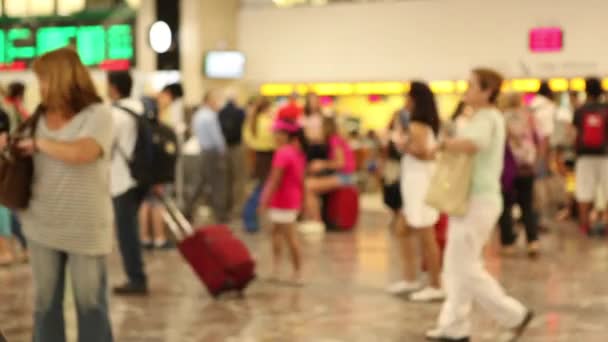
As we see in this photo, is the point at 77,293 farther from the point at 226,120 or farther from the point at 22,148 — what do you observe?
the point at 226,120

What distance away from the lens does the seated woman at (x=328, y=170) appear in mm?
13820

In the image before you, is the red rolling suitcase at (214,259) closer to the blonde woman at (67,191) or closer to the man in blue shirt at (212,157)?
the blonde woman at (67,191)

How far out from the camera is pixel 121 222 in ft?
28.3

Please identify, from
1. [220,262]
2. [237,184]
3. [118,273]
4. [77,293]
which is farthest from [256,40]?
[77,293]

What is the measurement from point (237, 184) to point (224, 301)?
6.91 meters

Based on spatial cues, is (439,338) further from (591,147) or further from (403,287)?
(591,147)

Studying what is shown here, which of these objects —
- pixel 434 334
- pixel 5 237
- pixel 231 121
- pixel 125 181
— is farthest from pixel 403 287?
pixel 231 121

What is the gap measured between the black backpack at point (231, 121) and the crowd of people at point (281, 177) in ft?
0.08

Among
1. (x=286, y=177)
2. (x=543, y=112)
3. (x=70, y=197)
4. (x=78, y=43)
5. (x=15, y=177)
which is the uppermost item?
(x=78, y=43)

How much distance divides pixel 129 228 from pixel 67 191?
3.73 m

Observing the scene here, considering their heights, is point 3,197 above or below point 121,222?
above

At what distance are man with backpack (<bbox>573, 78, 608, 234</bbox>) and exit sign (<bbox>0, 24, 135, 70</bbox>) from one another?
246 inches

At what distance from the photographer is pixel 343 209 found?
1392 cm

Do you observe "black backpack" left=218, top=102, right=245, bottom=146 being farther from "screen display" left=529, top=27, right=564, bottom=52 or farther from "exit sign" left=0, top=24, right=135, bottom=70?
"screen display" left=529, top=27, right=564, bottom=52
